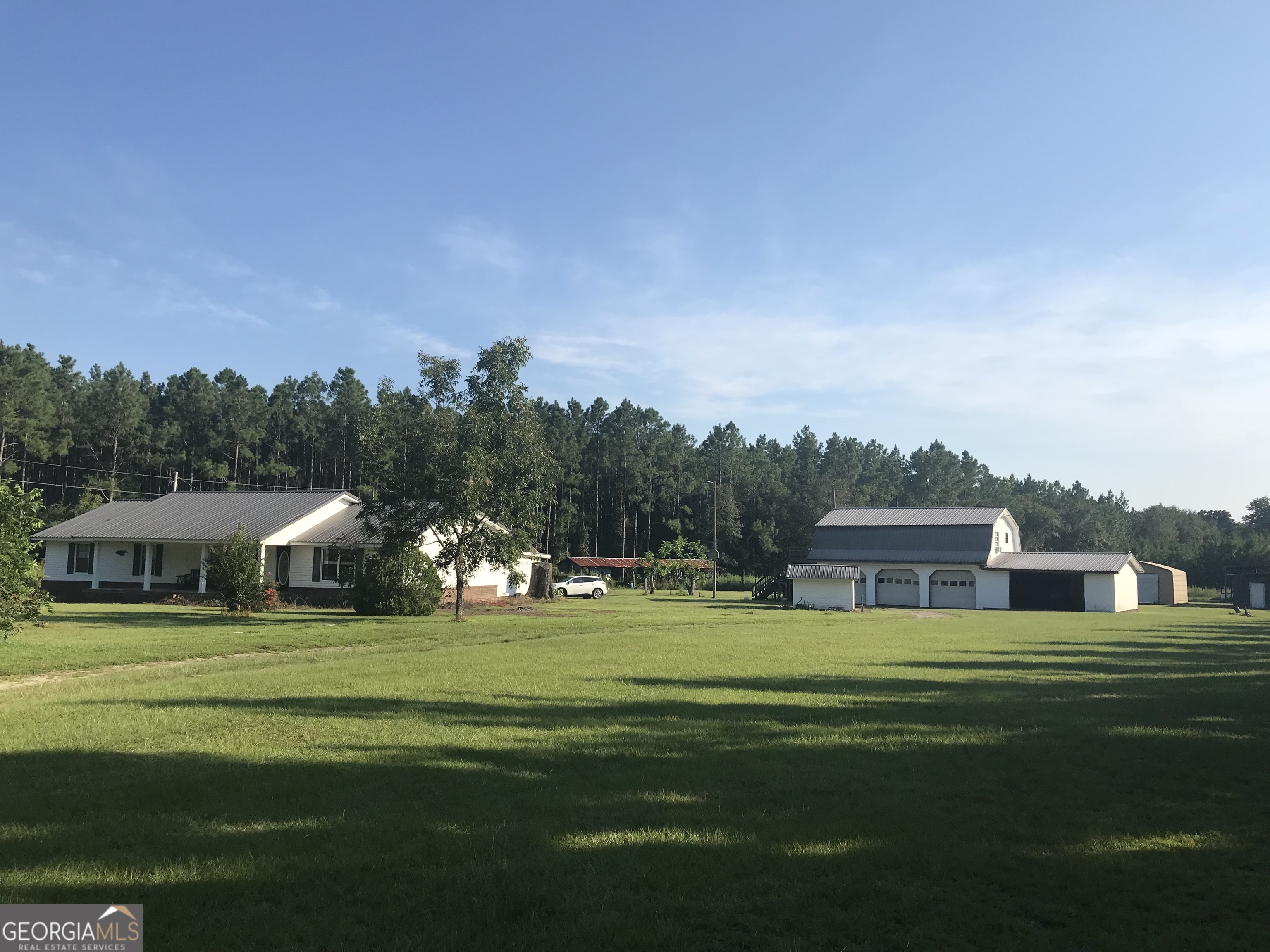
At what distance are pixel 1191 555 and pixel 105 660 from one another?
90.0 meters

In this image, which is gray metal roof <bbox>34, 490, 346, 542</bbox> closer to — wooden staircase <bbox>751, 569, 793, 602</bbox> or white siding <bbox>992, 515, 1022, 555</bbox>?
wooden staircase <bbox>751, 569, 793, 602</bbox>

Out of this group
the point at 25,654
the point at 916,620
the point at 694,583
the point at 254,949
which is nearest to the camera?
the point at 254,949

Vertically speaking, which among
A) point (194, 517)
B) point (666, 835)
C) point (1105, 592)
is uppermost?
point (194, 517)

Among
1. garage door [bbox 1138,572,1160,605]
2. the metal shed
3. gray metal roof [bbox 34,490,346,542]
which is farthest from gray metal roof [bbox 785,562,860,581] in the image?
garage door [bbox 1138,572,1160,605]

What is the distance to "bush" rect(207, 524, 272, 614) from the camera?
1212 inches

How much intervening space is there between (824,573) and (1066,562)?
641 inches

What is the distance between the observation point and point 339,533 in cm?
4050

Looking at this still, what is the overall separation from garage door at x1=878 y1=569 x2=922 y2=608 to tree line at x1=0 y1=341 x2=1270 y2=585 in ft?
72.7

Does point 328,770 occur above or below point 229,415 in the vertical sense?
below

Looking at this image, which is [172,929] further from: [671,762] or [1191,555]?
[1191,555]

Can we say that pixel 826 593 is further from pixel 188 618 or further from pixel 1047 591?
pixel 188 618

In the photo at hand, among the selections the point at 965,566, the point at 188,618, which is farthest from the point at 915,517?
the point at 188,618

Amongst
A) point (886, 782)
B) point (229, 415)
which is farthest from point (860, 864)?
point (229, 415)

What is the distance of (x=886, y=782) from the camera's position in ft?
25.3
